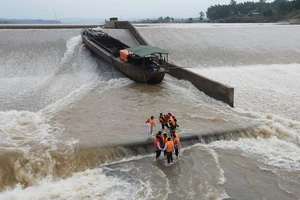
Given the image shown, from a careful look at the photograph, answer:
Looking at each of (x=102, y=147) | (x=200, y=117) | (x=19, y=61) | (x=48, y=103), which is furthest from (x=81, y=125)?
(x=19, y=61)

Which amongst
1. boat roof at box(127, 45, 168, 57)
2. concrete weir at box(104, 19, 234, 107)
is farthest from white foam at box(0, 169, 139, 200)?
boat roof at box(127, 45, 168, 57)

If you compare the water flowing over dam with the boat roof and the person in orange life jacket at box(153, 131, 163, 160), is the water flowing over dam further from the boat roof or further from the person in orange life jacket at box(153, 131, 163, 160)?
the boat roof

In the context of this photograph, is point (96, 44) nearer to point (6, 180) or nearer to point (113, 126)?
point (113, 126)

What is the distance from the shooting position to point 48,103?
54.3ft

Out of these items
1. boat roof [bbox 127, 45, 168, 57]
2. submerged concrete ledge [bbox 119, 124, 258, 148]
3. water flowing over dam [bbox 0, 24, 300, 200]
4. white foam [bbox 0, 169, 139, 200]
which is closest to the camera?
white foam [bbox 0, 169, 139, 200]

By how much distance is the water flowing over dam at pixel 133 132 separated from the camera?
961 centimetres

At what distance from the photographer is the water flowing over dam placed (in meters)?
9.61

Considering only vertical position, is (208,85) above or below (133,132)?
above

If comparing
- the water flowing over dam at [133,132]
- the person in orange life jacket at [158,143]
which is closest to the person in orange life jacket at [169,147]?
the person in orange life jacket at [158,143]

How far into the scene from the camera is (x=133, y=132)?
500 inches

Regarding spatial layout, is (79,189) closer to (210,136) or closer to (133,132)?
(133,132)

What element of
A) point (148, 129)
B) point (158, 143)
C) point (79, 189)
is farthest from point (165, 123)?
point (79, 189)

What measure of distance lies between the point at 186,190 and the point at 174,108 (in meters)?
6.75

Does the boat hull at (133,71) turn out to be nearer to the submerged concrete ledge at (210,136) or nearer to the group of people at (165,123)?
the group of people at (165,123)
